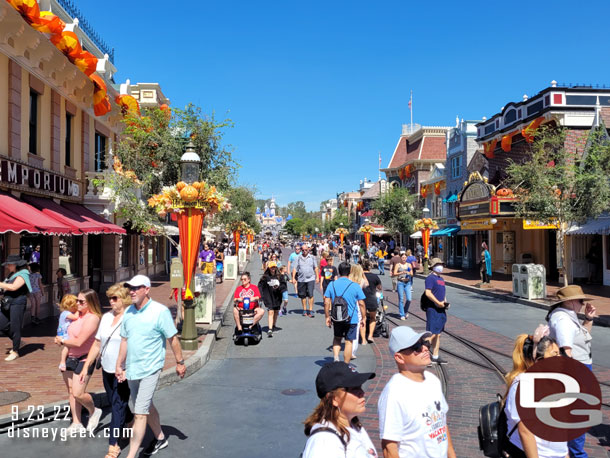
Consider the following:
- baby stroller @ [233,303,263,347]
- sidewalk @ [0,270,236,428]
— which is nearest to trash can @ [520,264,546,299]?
baby stroller @ [233,303,263,347]

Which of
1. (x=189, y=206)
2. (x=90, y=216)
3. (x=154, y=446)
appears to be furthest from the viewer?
(x=90, y=216)

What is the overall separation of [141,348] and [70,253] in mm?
11989

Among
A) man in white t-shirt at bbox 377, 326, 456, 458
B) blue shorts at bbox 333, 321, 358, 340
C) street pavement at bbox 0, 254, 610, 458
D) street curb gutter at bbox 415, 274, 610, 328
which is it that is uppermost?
man in white t-shirt at bbox 377, 326, 456, 458

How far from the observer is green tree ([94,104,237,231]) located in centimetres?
1228

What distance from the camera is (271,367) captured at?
841 cm

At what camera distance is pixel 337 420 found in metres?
2.58

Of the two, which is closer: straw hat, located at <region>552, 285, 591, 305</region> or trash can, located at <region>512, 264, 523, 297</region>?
straw hat, located at <region>552, 285, 591, 305</region>

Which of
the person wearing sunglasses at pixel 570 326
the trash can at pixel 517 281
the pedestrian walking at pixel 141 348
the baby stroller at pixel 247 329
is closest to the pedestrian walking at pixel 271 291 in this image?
the baby stroller at pixel 247 329

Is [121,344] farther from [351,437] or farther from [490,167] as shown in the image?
[490,167]

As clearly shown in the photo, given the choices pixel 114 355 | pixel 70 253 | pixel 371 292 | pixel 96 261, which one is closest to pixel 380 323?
pixel 371 292

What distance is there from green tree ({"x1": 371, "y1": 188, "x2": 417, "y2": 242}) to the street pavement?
27375 millimetres

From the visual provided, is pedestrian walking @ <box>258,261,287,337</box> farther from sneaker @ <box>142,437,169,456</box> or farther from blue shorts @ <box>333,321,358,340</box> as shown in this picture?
sneaker @ <box>142,437,169,456</box>

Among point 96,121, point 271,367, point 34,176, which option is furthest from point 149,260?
point 271,367

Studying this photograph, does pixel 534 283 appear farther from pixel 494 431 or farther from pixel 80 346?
pixel 80 346
